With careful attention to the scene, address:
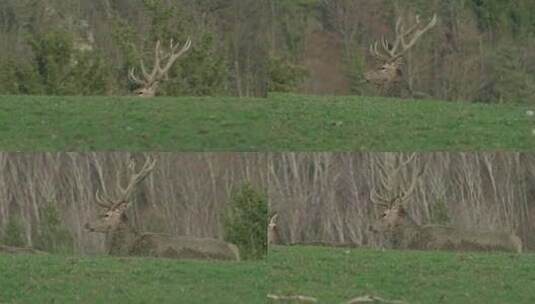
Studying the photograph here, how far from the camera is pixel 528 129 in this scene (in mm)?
18078

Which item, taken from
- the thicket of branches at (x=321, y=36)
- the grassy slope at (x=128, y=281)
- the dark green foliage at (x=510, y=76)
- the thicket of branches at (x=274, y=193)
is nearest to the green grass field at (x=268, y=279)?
the grassy slope at (x=128, y=281)

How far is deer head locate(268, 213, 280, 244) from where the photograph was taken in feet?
68.5

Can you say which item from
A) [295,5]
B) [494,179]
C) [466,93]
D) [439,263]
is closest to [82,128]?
[439,263]

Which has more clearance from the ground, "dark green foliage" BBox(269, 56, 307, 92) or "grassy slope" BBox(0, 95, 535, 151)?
"dark green foliage" BBox(269, 56, 307, 92)

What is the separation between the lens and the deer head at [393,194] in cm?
1980

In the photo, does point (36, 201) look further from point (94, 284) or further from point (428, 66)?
point (428, 66)

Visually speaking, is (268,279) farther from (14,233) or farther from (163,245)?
(14,233)

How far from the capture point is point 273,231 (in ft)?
70.4

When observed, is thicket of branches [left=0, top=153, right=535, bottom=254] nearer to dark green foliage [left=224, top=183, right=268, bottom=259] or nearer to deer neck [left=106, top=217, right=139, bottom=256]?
dark green foliage [left=224, top=183, right=268, bottom=259]

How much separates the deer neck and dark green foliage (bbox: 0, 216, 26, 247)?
221 inches

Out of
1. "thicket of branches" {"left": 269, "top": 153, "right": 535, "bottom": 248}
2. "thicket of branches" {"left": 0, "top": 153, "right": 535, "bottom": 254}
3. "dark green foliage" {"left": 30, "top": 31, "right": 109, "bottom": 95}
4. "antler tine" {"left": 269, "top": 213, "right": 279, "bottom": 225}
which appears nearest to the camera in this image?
"antler tine" {"left": 269, "top": 213, "right": 279, "bottom": 225}

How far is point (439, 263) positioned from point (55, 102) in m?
6.91

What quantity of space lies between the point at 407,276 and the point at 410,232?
5.03 m

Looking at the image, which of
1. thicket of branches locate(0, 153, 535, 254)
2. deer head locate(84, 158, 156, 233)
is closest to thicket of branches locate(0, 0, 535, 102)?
thicket of branches locate(0, 153, 535, 254)
